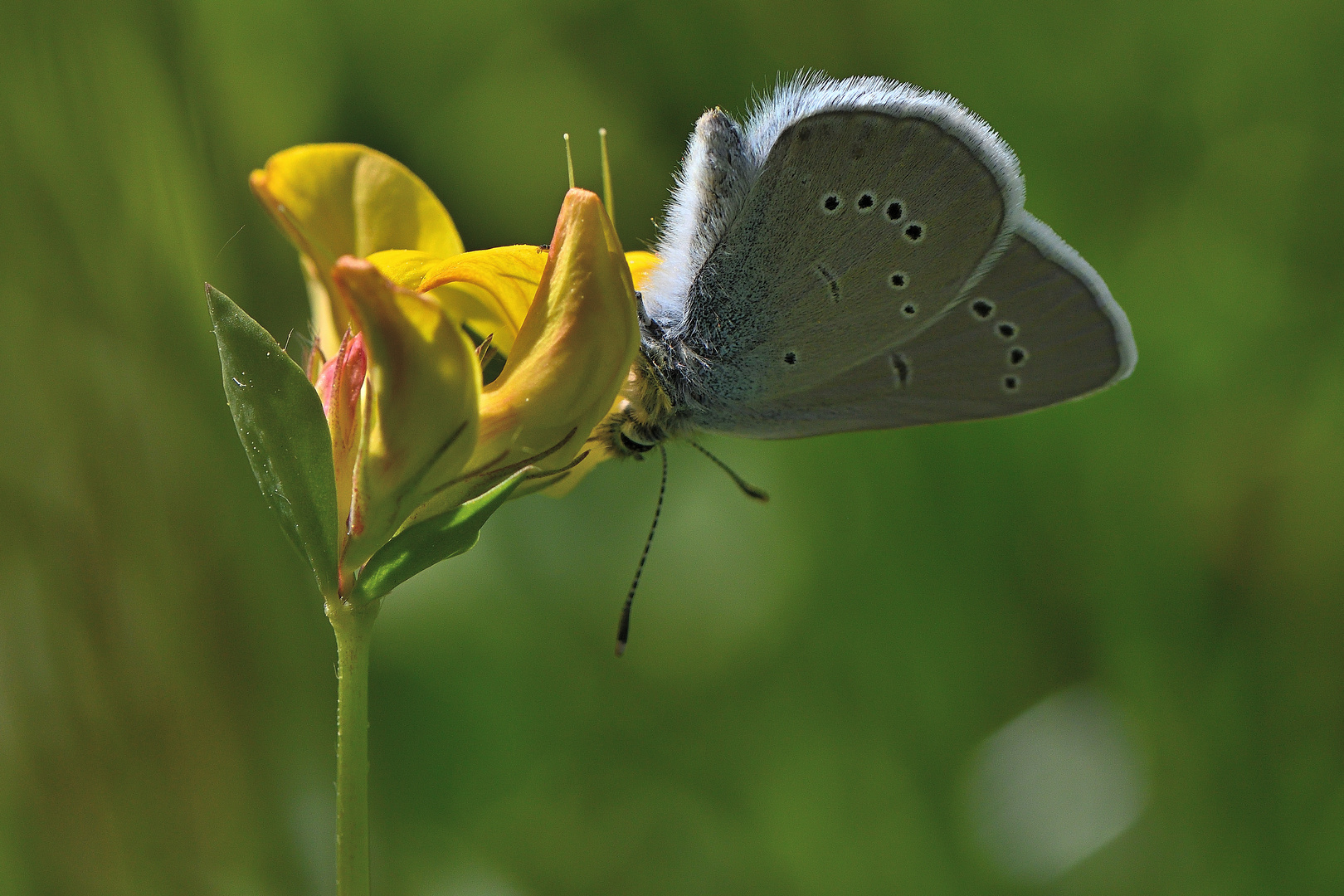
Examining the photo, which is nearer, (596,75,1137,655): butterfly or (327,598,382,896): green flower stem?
(327,598,382,896): green flower stem

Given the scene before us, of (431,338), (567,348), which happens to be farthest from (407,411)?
(567,348)

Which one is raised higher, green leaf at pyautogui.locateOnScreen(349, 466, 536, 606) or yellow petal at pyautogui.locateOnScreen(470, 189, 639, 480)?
yellow petal at pyautogui.locateOnScreen(470, 189, 639, 480)

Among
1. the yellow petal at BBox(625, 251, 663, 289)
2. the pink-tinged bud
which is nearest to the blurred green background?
the yellow petal at BBox(625, 251, 663, 289)

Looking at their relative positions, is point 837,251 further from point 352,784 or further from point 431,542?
point 352,784

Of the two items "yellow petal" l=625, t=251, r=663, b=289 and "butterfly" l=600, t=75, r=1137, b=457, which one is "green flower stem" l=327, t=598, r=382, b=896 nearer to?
"butterfly" l=600, t=75, r=1137, b=457

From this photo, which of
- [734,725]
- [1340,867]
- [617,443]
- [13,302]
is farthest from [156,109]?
[1340,867]

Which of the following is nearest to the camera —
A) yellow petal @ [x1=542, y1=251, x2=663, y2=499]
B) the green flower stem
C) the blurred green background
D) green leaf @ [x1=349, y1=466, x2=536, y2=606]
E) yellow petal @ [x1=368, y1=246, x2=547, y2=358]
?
the green flower stem

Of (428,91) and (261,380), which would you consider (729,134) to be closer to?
(261,380)
